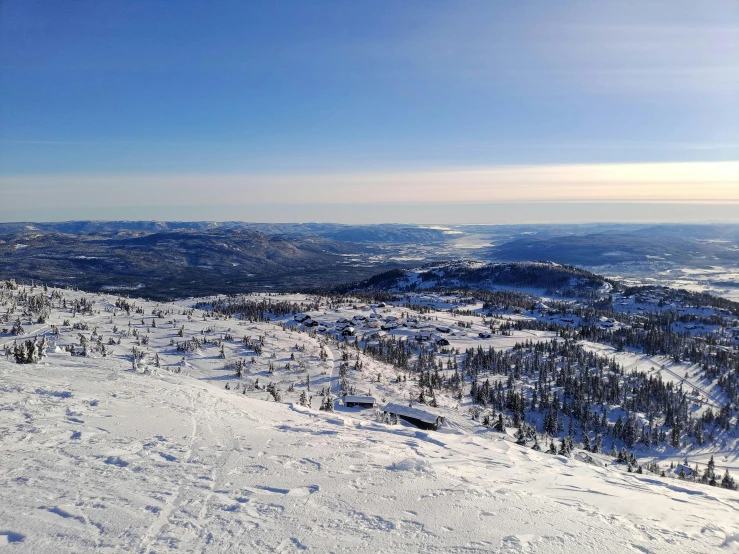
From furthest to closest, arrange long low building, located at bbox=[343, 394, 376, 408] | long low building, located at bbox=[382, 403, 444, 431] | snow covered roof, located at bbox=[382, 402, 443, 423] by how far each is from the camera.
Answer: long low building, located at bbox=[343, 394, 376, 408], snow covered roof, located at bbox=[382, 402, 443, 423], long low building, located at bbox=[382, 403, 444, 431]

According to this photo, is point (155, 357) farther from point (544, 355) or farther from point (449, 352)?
point (544, 355)

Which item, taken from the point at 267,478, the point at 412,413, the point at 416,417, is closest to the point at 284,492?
the point at 267,478

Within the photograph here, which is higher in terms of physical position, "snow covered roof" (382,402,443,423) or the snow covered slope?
the snow covered slope

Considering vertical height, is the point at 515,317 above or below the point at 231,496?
below

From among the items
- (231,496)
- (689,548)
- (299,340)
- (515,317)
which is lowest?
(515,317)

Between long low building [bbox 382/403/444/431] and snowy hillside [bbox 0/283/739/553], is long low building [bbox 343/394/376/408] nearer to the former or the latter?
snowy hillside [bbox 0/283/739/553]

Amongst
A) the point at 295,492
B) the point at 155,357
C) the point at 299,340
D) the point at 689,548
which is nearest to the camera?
the point at 689,548

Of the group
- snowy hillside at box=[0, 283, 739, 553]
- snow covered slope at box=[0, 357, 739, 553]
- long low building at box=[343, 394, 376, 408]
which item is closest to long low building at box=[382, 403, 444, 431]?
snowy hillside at box=[0, 283, 739, 553]

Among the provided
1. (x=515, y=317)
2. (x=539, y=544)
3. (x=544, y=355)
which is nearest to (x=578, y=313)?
(x=515, y=317)
